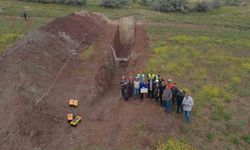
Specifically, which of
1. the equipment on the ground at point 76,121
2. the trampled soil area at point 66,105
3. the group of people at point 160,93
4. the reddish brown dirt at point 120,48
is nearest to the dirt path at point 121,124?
the trampled soil area at point 66,105

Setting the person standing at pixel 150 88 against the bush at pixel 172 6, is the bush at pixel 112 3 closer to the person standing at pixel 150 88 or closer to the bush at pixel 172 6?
the bush at pixel 172 6

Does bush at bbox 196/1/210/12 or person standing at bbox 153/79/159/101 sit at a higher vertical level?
bush at bbox 196/1/210/12

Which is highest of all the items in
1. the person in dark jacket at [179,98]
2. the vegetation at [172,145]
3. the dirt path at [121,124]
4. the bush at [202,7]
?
the bush at [202,7]

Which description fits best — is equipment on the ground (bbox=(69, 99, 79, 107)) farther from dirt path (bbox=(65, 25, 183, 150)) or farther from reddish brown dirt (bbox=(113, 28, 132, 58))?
reddish brown dirt (bbox=(113, 28, 132, 58))

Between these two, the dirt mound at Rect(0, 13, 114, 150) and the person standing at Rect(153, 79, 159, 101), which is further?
the person standing at Rect(153, 79, 159, 101)

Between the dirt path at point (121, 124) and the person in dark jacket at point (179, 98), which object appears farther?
the person in dark jacket at point (179, 98)

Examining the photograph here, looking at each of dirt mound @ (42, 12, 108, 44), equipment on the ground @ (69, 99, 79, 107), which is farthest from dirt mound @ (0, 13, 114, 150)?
equipment on the ground @ (69, 99, 79, 107)

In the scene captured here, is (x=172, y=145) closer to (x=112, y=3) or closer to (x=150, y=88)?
(x=150, y=88)
